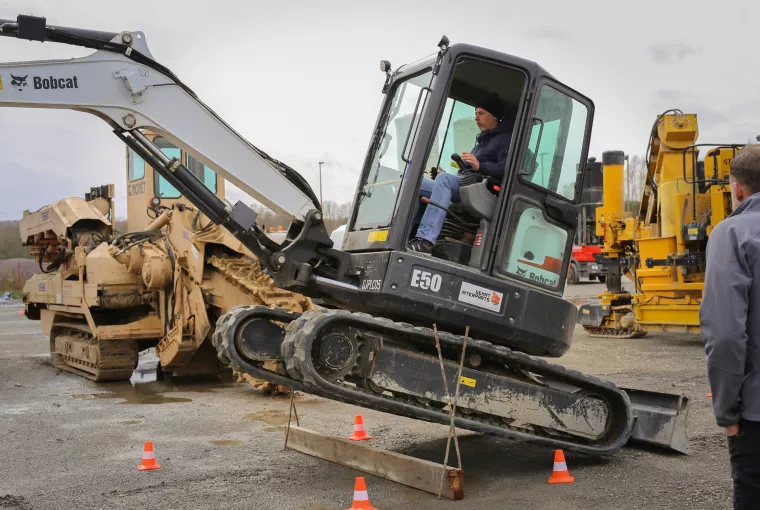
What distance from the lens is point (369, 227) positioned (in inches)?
255

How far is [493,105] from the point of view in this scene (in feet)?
23.0

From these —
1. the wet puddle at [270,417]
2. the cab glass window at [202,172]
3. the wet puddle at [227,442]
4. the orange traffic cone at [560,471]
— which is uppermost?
the cab glass window at [202,172]

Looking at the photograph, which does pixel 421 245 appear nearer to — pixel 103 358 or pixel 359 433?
pixel 359 433

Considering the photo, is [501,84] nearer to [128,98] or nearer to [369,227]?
[369,227]

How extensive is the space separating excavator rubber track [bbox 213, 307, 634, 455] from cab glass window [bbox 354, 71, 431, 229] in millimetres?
953

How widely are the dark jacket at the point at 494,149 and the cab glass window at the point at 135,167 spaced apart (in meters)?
9.55

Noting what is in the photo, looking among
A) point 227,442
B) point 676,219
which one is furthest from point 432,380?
point 676,219

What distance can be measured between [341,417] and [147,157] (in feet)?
12.0

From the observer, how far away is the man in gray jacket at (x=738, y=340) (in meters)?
3.33

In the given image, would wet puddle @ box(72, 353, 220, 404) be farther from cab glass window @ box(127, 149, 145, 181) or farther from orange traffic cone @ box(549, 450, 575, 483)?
orange traffic cone @ box(549, 450, 575, 483)

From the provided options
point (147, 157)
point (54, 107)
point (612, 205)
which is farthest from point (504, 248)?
point (612, 205)

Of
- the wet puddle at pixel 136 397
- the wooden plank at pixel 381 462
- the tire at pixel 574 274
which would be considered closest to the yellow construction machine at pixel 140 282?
the wet puddle at pixel 136 397

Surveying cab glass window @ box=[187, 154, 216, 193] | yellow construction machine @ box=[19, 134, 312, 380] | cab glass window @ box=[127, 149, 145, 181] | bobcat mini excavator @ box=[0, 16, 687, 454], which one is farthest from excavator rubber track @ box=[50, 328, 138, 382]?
bobcat mini excavator @ box=[0, 16, 687, 454]

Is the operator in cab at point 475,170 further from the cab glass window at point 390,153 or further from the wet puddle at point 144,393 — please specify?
the wet puddle at point 144,393
